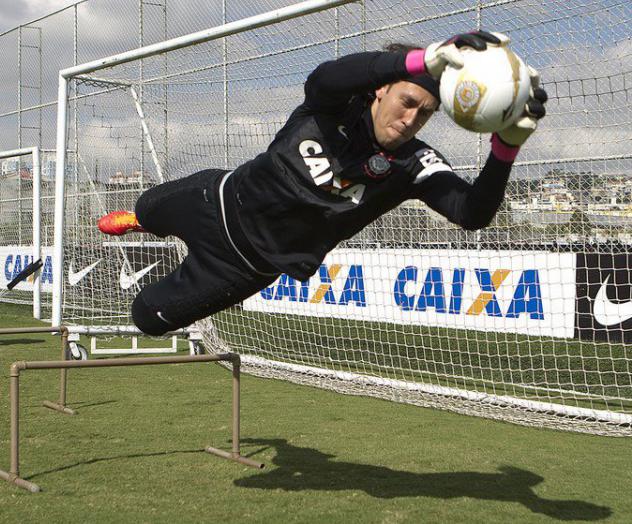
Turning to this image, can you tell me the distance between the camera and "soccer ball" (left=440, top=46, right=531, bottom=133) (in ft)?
9.57

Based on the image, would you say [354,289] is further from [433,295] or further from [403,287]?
[433,295]

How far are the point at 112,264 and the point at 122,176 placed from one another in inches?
54.6

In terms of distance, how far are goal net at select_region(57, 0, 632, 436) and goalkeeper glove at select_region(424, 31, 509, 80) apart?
4493mm

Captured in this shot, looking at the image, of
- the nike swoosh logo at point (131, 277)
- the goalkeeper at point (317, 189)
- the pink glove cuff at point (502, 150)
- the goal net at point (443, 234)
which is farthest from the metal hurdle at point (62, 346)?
the nike swoosh logo at point (131, 277)

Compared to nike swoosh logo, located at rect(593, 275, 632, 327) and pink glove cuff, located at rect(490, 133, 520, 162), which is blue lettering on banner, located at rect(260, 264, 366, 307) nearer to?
nike swoosh logo, located at rect(593, 275, 632, 327)

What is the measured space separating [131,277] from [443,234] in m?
5.03

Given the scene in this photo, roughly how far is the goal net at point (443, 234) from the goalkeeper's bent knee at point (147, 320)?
3.94m

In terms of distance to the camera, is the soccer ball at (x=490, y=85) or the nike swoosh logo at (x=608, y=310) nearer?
the soccer ball at (x=490, y=85)

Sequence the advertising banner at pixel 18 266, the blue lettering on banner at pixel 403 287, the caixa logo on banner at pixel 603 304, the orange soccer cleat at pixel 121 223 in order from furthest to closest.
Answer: the advertising banner at pixel 18 266 < the blue lettering on banner at pixel 403 287 < the caixa logo on banner at pixel 603 304 < the orange soccer cleat at pixel 121 223

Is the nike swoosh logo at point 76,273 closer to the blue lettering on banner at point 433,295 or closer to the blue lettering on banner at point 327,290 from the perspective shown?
the blue lettering on banner at point 327,290

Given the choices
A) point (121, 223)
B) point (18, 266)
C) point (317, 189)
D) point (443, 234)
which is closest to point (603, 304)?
point (443, 234)

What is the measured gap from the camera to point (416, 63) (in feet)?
9.76

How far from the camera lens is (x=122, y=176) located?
1227cm

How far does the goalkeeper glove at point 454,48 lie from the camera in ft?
9.48
